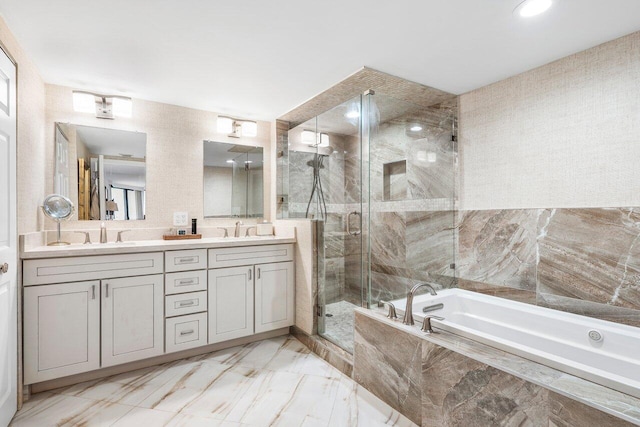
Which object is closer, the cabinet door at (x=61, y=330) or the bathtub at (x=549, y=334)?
the bathtub at (x=549, y=334)

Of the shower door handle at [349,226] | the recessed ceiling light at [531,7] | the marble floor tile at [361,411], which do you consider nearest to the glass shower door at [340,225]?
the shower door handle at [349,226]

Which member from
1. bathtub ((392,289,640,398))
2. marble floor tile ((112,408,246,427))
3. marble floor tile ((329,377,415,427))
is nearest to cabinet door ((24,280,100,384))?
marble floor tile ((112,408,246,427))

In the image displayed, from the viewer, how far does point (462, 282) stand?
2.70 metres

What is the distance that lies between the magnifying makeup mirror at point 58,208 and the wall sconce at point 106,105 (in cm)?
76

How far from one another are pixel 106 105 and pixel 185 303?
180cm

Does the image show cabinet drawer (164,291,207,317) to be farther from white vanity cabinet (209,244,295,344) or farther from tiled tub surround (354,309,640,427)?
tiled tub surround (354,309,640,427)

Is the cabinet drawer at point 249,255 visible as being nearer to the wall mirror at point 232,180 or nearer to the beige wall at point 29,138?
the wall mirror at point 232,180

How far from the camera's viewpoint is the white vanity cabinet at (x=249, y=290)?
8.68 ft

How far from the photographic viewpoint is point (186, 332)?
2.51m

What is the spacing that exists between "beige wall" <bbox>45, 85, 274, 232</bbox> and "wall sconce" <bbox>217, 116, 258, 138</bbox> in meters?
0.07

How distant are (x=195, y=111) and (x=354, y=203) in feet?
6.10

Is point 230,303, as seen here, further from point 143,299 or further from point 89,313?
point 89,313

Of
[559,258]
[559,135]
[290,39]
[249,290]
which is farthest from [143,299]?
[559,135]

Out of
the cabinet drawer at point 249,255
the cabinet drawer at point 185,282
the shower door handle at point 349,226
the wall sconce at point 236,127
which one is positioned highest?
the wall sconce at point 236,127
